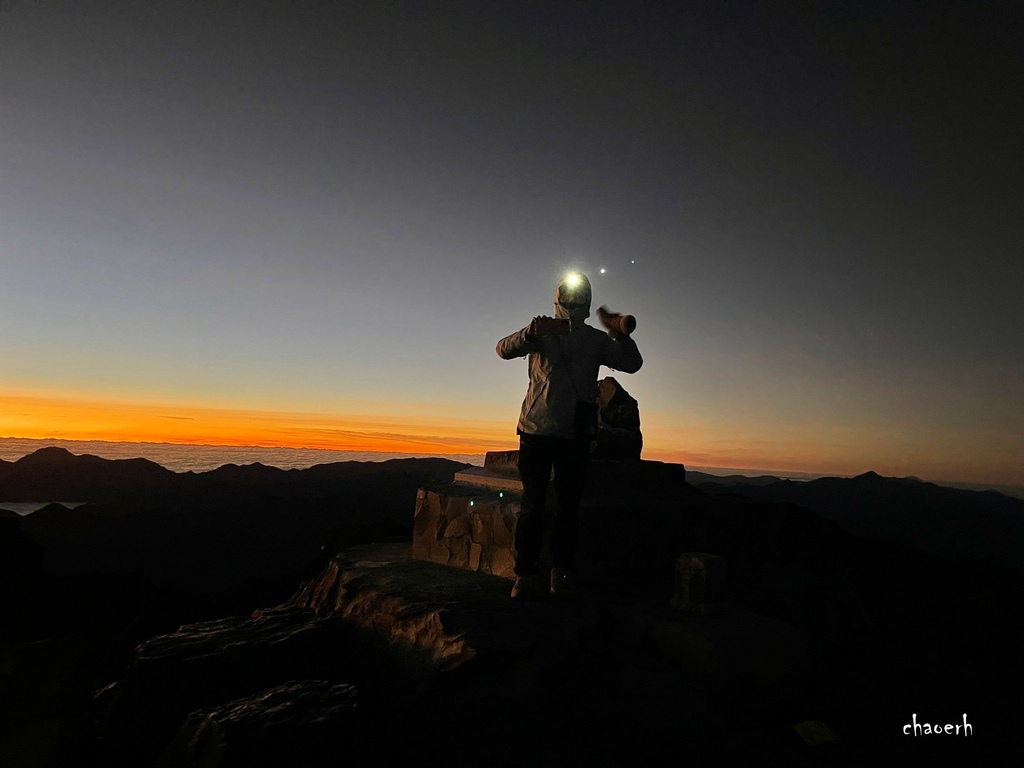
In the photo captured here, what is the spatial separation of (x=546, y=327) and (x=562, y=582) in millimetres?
1958

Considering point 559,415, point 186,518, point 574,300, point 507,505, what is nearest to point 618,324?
point 574,300

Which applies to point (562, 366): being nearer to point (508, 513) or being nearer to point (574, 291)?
point (574, 291)

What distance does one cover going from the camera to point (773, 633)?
3871mm

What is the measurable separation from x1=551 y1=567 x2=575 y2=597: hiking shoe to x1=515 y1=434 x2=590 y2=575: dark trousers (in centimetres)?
6

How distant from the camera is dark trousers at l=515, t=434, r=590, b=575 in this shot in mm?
4035

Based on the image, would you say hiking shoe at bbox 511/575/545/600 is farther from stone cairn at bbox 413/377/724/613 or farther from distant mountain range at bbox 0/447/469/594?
distant mountain range at bbox 0/447/469/594

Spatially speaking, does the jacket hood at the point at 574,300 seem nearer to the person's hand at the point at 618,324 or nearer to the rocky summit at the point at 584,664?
the person's hand at the point at 618,324

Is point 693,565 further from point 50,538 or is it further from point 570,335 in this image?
point 50,538

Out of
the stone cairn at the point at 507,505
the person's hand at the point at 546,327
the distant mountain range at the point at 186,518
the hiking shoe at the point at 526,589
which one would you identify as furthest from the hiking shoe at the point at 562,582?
the distant mountain range at the point at 186,518

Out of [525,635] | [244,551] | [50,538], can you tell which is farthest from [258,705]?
[50,538]

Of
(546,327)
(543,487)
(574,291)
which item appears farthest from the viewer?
(574,291)

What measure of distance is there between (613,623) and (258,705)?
7.94ft

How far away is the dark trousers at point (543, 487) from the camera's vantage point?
404 cm

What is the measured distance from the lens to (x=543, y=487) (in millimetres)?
4094
